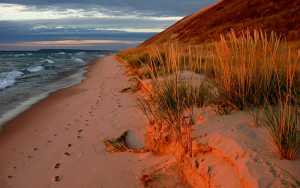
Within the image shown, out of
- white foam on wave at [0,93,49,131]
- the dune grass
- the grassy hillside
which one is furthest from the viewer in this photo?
the grassy hillside

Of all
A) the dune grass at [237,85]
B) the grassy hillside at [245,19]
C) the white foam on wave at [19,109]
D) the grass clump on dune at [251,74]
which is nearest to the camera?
the dune grass at [237,85]

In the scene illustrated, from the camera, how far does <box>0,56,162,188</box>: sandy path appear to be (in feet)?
17.9

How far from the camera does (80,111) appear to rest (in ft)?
34.4

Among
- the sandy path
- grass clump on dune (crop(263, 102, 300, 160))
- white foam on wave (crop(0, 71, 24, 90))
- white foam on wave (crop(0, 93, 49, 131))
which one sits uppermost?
grass clump on dune (crop(263, 102, 300, 160))

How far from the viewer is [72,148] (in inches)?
271

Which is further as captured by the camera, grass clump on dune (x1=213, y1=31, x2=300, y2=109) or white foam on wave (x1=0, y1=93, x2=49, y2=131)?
white foam on wave (x1=0, y1=93, x2=49, y2=131)

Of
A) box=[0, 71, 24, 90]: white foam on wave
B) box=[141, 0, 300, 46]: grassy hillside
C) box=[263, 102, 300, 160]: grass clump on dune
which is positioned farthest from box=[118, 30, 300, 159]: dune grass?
box=[141, 0, 300, 46]: grassy hillside

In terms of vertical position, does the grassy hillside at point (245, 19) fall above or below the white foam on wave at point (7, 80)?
above

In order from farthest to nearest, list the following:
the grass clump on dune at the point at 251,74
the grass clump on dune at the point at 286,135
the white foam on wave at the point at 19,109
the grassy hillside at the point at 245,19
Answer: the grassy hillside at the point at 245,19
the white foam on wave at the point at 19,109
the grass clump on dune at the point at 251,74
the grass clump on dune at the point at 286,135

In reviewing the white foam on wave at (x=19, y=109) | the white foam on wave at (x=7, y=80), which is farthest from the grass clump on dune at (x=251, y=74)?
the white foam on wave at (x=7, y=80)

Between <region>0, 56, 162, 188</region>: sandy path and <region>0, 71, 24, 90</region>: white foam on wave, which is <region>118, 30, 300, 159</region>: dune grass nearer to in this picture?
<region>0, 56, 162, 188</region>: sandy path

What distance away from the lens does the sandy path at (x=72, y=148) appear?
5.45m

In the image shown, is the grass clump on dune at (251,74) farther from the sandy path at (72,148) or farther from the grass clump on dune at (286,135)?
the sandy path at (72,148)

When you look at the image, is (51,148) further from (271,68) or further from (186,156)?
(271,68)
